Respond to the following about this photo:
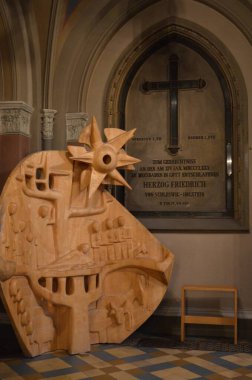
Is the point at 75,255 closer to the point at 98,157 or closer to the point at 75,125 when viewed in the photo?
the point at 98,157

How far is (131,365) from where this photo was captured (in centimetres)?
457

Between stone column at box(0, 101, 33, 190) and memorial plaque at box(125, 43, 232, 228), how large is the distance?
4.68 ft

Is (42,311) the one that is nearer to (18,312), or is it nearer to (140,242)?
(18,312)

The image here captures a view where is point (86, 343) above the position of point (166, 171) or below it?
below

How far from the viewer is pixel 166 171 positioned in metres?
6.32

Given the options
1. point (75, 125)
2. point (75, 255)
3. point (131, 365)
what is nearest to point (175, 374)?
point (131, 365)

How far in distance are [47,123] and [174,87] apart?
1690 millimetres

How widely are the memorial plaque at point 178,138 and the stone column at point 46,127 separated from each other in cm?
100

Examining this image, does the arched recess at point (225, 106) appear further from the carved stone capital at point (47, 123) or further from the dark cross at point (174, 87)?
the carved stone capital at point (47, 123)

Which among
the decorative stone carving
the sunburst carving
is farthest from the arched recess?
the sunburst carving

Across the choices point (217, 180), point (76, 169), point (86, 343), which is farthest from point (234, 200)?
point (86, 343)

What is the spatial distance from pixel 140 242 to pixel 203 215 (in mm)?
1201

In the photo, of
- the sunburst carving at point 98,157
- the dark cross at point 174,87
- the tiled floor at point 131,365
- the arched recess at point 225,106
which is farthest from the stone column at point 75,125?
the tiled floor at point 131,365

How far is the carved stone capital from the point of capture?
6.12 meters
